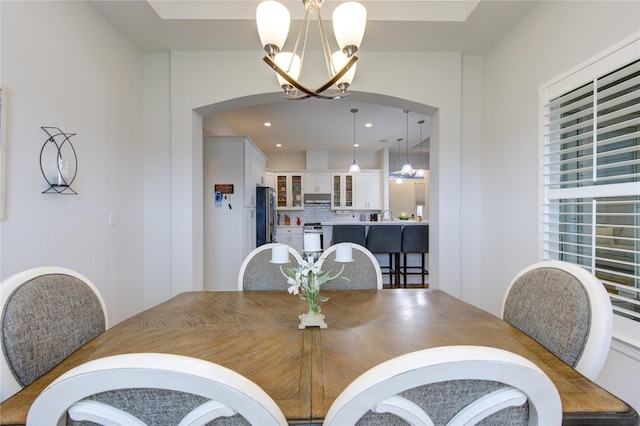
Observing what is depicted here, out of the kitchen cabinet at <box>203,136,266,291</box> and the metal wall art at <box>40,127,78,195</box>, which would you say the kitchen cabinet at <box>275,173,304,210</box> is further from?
the metal wall art at <box>40,127,78,195</box>

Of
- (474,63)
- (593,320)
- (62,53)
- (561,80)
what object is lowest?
(593,320)

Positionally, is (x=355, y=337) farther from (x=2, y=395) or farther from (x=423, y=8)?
(x=423, y=8)

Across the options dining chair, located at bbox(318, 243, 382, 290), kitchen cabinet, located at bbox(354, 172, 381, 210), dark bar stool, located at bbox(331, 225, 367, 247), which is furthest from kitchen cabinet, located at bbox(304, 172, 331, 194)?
dining chair, located at bbox(318, 243, 382, 290)

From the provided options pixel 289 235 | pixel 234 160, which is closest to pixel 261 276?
pixel 234 160

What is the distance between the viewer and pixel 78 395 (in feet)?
1.42

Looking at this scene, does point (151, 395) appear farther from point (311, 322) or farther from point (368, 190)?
point (368, 190)

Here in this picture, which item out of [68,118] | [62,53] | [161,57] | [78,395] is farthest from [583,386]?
[161,57]

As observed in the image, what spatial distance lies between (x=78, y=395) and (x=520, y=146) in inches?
109

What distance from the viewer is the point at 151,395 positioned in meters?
0.45

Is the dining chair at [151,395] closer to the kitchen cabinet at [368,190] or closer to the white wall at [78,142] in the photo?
the white wall at [78,142]

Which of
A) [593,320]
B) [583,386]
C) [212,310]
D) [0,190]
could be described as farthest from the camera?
[0,190]

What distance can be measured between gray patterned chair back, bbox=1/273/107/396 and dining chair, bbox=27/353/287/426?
580 millimetres

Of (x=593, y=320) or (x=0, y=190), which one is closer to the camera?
(x=593, y=320)

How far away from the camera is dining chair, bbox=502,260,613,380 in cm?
87
